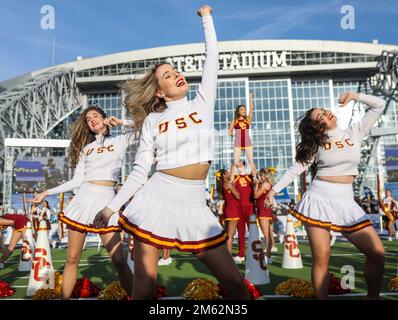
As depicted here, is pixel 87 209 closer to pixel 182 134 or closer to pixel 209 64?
pixel 182 134

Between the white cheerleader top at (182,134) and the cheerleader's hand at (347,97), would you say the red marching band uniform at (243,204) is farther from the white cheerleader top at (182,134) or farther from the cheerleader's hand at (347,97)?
the white cheerleader top at (182,134)

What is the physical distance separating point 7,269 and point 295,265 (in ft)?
21.4

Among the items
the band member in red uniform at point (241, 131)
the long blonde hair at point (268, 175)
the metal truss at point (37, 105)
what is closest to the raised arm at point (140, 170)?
the band member in red uniform at point (241, 131)

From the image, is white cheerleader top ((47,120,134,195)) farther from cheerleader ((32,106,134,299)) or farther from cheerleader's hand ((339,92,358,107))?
cheerleader's hand ((339,92,358,107))

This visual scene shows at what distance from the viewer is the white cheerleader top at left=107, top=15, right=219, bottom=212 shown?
2.74m

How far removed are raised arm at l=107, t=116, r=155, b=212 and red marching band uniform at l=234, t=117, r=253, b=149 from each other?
5645 millimetres

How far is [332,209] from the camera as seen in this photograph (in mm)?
3746

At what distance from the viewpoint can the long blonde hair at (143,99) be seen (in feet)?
10.1

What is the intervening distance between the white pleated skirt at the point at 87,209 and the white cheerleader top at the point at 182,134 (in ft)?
5.03

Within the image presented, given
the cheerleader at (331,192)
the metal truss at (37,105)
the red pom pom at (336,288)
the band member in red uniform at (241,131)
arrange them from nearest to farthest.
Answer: the cheerleader at (331,192) → the red pom pom at (336,288) → the band member in red uniform at (241,131) → the metal truss at (37,105)

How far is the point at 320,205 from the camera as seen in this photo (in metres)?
3.78

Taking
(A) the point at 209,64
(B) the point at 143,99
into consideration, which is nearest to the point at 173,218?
(B) the point at 143,99
